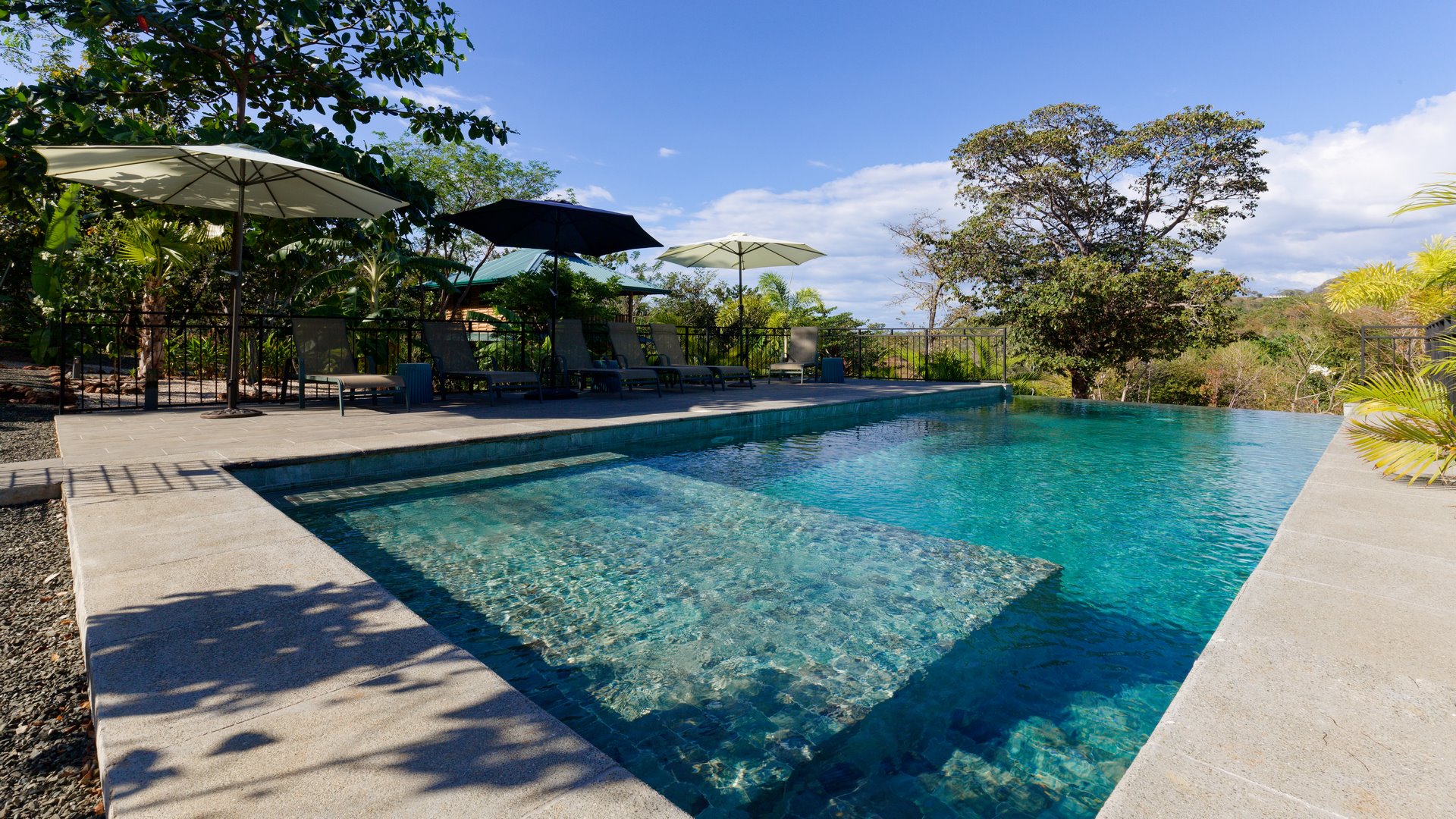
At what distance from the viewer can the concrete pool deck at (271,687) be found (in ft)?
3.99

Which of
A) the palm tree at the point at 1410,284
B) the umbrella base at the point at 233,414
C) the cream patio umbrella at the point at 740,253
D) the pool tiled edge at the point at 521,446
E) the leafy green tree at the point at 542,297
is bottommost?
the pool tiled edge at the point at 521,446

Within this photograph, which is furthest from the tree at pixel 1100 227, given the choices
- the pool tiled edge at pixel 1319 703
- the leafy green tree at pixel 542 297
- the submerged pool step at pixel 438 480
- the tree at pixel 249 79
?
the pool tiled edge at pixel 1319 703

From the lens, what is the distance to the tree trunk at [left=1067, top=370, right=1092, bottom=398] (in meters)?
18.1

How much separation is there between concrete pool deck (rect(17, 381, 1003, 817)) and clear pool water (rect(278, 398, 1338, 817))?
49cm

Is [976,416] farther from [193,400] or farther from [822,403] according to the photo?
[193,400]

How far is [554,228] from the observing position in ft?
30.5

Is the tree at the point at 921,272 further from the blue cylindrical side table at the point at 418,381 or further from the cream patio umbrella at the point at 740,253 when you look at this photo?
the blue cylindrical side table at the point at 418,381

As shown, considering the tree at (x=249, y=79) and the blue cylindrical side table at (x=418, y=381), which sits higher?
the tree at (x=249, y=79)

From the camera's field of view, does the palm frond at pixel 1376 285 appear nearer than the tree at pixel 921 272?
Yes

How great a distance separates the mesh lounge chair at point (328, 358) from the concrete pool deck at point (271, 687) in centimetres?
357

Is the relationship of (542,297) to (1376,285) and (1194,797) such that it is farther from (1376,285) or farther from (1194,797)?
(1194,797)

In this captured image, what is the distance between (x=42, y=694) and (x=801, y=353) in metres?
12.4

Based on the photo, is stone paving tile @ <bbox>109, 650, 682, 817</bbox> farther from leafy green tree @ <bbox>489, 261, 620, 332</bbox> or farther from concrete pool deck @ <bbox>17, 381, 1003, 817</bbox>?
leafy green tree @ <bbox>489, 261, 620, 332</bbox>

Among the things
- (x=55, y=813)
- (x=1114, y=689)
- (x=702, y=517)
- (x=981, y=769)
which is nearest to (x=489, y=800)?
(x=55, y=813)
